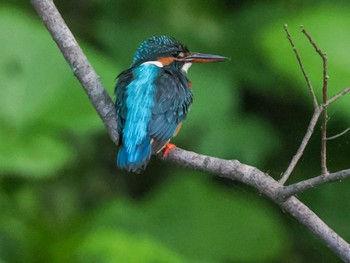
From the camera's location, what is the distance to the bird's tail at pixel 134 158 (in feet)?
7.49

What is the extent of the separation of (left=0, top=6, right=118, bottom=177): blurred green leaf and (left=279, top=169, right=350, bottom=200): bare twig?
0.97m

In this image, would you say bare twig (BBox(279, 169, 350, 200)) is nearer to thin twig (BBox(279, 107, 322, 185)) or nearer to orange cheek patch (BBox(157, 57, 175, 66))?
thin twig (BBox(279, 107, 322, 185))

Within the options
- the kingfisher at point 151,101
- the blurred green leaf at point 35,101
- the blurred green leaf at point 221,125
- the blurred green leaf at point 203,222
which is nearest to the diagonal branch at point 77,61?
the kingfisher at point 151,101

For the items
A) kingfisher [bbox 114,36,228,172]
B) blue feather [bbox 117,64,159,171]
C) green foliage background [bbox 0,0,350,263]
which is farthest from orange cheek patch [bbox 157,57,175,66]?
green foliage background [bbox 0,0,350,263]

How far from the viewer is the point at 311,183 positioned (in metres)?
1.84

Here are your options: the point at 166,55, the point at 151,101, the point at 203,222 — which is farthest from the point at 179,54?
the point at 203,222

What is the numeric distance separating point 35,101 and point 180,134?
53cm

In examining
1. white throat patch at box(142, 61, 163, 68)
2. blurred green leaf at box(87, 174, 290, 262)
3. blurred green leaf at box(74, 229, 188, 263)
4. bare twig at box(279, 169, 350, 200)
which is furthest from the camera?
blurred green leaf at box(87, 174, 290, 262)

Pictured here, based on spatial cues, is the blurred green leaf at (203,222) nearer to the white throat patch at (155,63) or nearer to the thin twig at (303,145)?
the white throat patch at (155,63)

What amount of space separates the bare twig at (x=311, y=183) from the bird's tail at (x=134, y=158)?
0.48 metres

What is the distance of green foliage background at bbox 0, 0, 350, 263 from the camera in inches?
110

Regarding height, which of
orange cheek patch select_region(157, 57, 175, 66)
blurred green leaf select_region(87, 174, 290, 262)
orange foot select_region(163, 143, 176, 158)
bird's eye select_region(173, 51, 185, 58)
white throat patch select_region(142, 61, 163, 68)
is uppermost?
bird's eye select_region(173, 51, 185, 58)

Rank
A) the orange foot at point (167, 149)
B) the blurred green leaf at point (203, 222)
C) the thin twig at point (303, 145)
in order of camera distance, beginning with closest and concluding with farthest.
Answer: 1. the thin twig at point (303, 145)
2. the orange foot at point (167, 149)
3. the blurred green leaf at point (203, 222)

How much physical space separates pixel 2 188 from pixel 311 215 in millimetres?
1216
